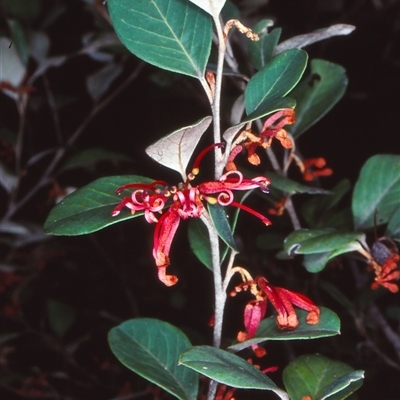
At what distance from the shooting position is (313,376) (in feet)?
3.69

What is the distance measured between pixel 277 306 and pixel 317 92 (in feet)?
2.34

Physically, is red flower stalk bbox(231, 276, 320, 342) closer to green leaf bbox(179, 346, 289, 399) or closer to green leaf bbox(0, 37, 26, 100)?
green leaf bbox(179, 346, 289, 399)

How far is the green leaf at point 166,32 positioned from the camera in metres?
1.03

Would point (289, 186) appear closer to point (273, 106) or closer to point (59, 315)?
point (273, 106)

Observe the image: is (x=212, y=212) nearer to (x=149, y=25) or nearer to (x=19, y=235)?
(x=149, y=25)

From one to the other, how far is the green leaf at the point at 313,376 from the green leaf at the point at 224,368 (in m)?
0.13

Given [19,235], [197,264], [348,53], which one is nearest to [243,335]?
[197,264]

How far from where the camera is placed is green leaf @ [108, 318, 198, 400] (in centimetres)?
119

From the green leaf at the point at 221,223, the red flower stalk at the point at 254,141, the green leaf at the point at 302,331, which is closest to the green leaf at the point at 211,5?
the red flower stalk at the point at 254,141

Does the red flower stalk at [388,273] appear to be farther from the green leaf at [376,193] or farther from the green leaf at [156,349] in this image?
the green leaf at [156,349]

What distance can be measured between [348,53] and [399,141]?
16.3 inches

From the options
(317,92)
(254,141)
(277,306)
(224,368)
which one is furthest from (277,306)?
(317,92)

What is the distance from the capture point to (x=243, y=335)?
1.09 metres

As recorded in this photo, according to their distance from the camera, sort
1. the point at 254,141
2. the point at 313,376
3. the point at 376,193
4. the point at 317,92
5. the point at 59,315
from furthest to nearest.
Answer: the point at 59,315
the point at 317,92
the point at 376,193
the point at 313,376
the point at 254,141
